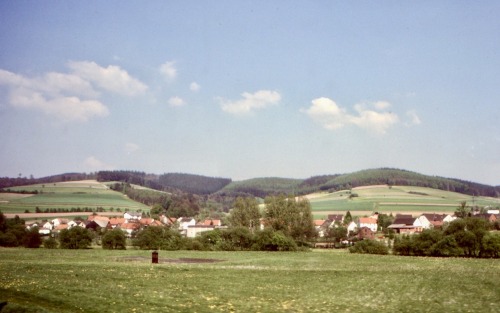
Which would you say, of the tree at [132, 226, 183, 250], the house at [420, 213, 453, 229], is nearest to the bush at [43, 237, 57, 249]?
the tree at [132, 226, 183, 250]

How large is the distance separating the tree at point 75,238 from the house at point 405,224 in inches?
4136

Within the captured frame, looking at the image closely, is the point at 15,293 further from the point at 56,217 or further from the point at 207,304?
the point at 56,217

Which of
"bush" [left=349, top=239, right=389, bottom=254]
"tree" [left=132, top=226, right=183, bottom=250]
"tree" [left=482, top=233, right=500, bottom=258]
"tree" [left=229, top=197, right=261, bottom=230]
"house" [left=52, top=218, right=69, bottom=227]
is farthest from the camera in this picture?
"house" [left=52, top=218, right=69, bottom=227]

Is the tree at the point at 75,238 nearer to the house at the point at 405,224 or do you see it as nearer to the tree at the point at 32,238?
the tree at the point at 32,238

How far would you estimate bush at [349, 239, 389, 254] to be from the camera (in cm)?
8344

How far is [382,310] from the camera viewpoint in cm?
2378

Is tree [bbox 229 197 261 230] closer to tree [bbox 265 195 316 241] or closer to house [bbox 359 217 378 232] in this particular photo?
tree [bbox 265 195 316 241]

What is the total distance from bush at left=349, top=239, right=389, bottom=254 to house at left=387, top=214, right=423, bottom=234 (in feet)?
258

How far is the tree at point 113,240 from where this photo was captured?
90.8 meters

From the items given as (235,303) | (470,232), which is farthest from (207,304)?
(470,232)

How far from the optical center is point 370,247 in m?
83.9

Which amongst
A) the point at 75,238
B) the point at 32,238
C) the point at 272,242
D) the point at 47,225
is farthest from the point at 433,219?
the point at 32,238

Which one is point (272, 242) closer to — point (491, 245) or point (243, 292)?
point (491, 245)

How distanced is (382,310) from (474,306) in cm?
526
